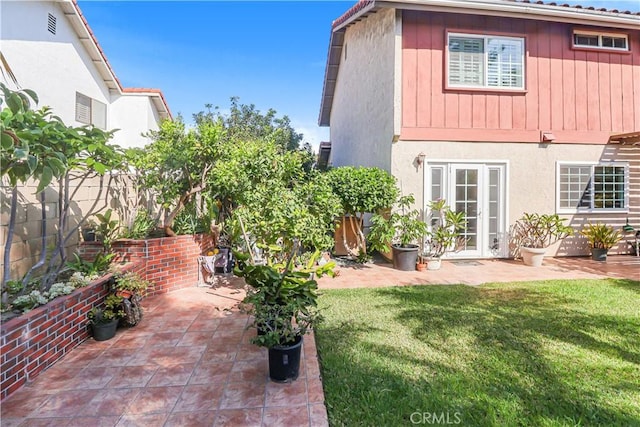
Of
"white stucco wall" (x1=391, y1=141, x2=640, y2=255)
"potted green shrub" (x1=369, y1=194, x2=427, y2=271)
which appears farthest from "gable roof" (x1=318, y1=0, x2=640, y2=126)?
"potted green shrub" (x1=369, y1=194, x2=427, y2=271)

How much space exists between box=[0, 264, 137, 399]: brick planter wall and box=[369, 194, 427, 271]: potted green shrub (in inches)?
Result: 211

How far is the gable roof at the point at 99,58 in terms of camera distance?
34.6 feet

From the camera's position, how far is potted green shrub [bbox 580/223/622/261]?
841 cm

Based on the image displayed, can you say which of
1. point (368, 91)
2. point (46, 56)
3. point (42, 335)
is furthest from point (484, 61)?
point (46, 56)

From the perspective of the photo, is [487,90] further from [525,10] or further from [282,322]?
[282,322]

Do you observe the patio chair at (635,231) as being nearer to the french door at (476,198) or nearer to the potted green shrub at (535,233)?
the potted green shrub at (535,233)

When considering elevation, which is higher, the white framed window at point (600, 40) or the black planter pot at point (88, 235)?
the white framed window at point (600, 40)

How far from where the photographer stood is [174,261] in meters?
6.05

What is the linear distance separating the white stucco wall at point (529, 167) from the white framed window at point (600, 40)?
104 inches

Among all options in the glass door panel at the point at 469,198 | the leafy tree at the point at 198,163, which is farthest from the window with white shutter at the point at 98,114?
the glass door panel at the point at 469,198

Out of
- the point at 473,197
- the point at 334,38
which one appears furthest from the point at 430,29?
the point at 334,38

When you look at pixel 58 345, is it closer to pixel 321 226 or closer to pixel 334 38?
pixel 321 226

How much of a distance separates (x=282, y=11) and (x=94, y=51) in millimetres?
Result: 7509

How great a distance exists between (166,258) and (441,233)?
19.1ft
